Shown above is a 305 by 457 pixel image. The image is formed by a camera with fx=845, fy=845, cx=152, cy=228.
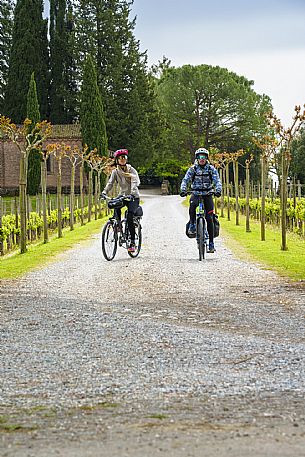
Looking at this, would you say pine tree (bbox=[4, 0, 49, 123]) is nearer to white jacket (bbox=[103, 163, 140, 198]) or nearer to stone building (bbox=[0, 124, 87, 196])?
stone building (bbox=[0, 124, 87, 196])

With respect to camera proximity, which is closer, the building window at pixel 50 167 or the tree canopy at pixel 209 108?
the building window at pixel 50 167

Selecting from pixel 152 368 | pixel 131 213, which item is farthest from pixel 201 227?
pixel 152 368

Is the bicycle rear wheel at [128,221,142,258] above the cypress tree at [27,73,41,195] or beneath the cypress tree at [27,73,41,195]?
beneath

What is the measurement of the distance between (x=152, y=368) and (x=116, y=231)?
8858 millimetres

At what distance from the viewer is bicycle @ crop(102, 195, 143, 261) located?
14.3 metres

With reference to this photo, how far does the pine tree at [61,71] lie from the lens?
65000 millimetres

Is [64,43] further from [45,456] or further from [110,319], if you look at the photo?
[45,456]

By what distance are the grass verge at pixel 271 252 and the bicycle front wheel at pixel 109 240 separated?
2289 millimetres

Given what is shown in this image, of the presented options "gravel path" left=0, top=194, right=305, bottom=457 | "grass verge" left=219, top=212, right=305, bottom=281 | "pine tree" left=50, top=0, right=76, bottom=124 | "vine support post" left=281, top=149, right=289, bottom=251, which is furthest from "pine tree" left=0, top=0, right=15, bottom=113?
"gravel path" left=0, top=194, right=305, bottom=457

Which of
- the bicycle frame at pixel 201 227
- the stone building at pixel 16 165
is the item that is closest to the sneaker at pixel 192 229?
the bicycle frame at pixel 201 227

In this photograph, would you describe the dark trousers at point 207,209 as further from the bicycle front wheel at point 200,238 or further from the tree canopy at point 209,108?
the tree canopy at point 209,108

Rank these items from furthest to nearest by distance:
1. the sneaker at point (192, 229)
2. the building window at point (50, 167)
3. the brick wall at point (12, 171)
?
the building window at point (50, 167), the brick wall at point (12, 171), the sneaker at point (192, 229)

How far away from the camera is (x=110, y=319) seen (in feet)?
26.1

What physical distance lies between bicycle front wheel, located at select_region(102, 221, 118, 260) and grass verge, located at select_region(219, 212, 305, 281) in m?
2.29
